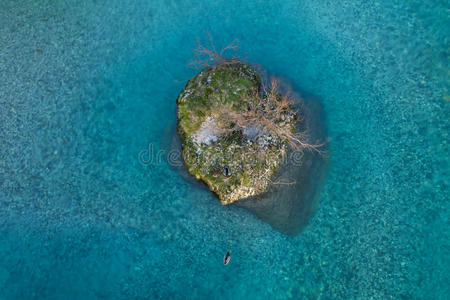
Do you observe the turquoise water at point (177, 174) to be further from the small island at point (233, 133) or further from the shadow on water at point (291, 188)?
the small island at point (233, 133)

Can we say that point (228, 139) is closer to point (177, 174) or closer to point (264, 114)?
point (264, 114)

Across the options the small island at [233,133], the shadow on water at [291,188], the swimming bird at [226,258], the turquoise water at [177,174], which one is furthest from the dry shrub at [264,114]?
the swimming bird at [226,258]

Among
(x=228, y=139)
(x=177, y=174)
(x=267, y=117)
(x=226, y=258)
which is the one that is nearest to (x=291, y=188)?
(x=267, y=117)

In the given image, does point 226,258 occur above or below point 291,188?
below

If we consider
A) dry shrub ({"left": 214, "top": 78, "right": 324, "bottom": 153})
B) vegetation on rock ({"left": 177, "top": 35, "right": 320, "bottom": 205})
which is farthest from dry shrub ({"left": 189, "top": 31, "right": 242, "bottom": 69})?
dry shrub ({"left": 214, "top": 78, "right": 324, "bottom": 153})

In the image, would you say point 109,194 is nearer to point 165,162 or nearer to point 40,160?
point 165,162

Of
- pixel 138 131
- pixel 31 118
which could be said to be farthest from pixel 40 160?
pixel 138 131
